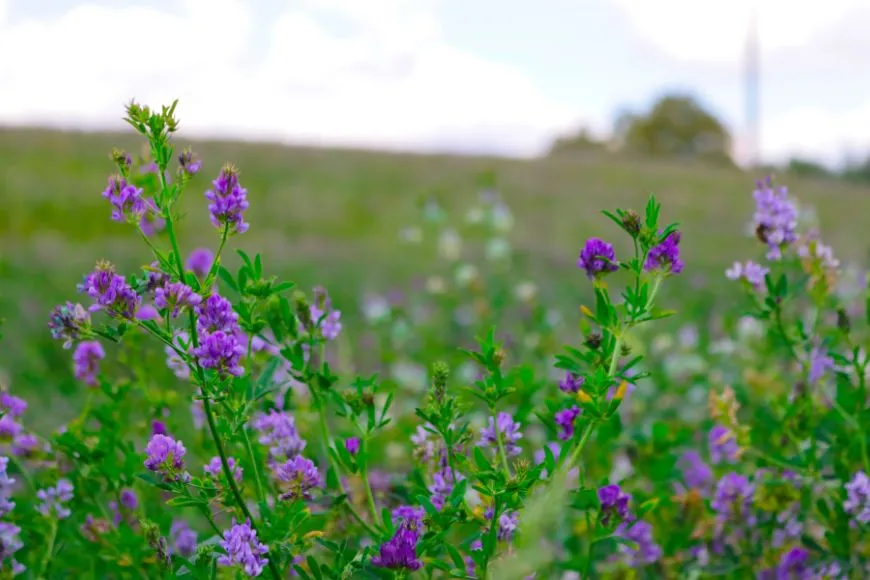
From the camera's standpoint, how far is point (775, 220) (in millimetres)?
1591

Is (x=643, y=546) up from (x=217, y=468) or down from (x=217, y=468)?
down

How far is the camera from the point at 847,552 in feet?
5.36

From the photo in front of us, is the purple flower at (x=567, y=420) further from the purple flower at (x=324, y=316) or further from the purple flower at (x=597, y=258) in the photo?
the purple flower at (x=324, y=316)

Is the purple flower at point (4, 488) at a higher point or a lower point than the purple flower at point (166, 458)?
lower

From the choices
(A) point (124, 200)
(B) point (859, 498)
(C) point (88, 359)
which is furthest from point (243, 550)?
(B) point (859, 498)

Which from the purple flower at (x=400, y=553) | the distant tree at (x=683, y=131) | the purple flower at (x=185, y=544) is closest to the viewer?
the purple flower at (x=400, y=553)

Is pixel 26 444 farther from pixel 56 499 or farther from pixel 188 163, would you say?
pixel 188 163

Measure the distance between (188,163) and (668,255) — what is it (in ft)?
2.23

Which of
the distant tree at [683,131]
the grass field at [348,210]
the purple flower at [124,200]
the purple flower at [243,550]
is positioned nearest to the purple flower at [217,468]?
the purple flower at [243,550]

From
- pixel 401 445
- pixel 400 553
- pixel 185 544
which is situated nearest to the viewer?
pixel 400 553

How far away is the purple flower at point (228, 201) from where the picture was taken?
1.20 meters

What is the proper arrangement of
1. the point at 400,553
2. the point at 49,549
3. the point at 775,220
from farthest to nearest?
the point at 775,220, the point at 49,549, the point at 400,553

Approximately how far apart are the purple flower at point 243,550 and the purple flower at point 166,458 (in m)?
0.10

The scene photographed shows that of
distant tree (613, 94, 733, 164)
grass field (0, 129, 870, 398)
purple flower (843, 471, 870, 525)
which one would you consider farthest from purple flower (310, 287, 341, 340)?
distant tree (613, 94, 733, 164)
